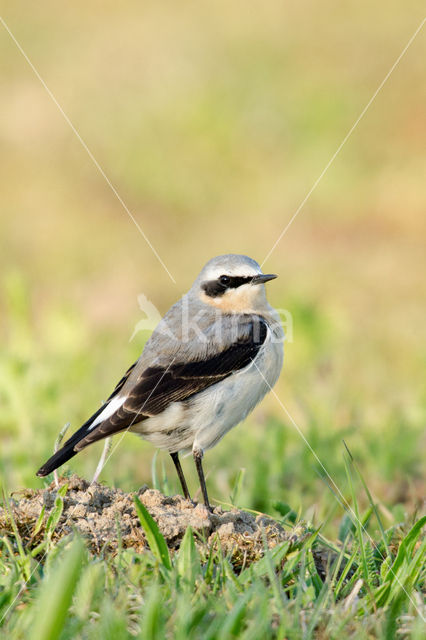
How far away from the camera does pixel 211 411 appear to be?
462 centimetres

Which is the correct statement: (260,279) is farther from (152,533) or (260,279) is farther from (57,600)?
(57,600)

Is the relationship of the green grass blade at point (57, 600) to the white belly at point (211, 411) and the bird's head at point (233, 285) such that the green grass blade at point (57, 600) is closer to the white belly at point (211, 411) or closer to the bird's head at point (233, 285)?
the white belly at point (211, 411)

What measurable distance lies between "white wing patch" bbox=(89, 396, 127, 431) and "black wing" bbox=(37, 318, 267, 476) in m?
0.04

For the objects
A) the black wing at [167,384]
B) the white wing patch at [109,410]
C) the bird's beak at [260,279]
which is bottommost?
the black wing at [167,384]

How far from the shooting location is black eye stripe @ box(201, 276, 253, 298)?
506cm

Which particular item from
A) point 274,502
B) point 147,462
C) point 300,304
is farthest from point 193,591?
point 300,304

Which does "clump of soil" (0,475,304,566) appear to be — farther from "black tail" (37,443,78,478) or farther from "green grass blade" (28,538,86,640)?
"green grass blade" (28,538,86,640)

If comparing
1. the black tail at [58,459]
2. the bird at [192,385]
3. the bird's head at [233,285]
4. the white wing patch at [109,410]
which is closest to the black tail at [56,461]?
the black tail at [58,459]

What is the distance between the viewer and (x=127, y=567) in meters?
3.37

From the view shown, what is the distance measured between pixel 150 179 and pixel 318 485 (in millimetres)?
9098

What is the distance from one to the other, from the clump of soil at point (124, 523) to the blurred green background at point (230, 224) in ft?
5.20

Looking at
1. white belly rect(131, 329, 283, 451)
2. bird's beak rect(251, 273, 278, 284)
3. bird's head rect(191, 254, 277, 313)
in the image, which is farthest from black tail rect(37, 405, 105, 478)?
bird's beak rect(251, 273, 278, 284)

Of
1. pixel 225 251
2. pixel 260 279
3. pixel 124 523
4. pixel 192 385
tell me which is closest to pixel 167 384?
pixel 192 385

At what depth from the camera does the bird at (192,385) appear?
459 centimetres
